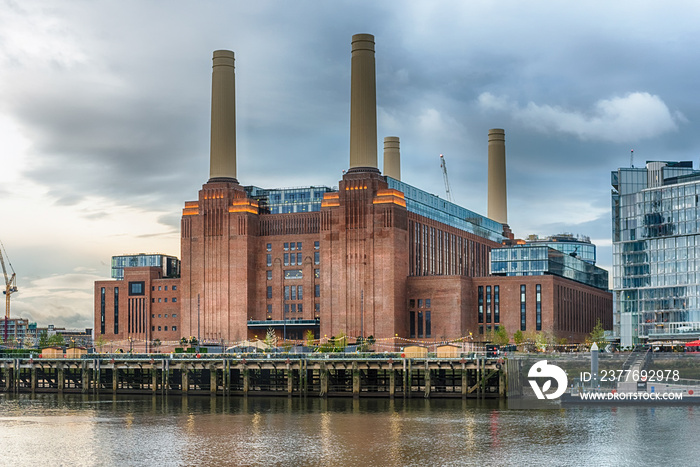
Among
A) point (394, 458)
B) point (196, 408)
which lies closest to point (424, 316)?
point (196, 408)

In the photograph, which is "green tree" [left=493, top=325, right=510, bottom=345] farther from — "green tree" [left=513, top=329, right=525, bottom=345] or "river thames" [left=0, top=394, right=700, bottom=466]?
"river thames" [left=0, top=394, right=700, bottom=466]

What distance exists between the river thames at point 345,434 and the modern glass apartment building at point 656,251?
251ft

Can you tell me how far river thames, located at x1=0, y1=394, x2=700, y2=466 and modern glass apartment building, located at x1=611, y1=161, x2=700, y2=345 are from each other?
76521 millimetres

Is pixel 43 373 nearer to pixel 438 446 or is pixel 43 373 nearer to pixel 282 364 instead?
pixel 282 364

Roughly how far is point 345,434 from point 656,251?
110152mm

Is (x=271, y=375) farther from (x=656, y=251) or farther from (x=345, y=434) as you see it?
(x=656, y=251)

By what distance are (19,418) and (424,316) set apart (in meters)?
104

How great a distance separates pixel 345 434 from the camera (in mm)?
90688

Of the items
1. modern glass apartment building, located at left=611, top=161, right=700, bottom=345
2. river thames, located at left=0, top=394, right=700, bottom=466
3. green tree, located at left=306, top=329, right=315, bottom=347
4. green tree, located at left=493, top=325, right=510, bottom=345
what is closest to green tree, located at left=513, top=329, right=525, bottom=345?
green tree, located at left=493, top=325, right=510, bottom=345

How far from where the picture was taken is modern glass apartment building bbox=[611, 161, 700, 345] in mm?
180125

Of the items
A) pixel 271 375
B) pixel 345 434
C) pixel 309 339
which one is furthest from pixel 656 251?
pixel 345 434

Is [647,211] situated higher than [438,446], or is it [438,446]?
[647,211]

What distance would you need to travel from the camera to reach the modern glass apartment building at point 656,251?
591 ft

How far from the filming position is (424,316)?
19975 cm
